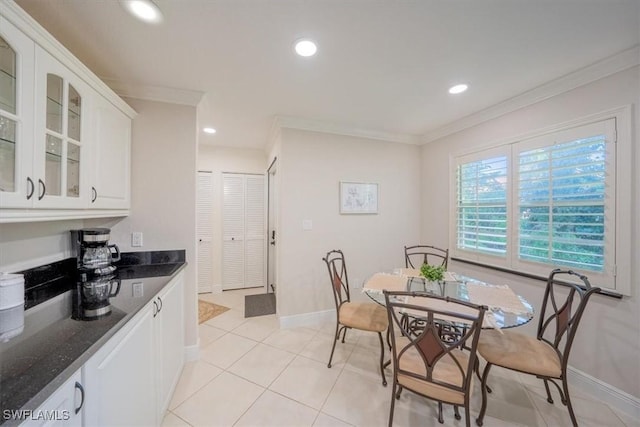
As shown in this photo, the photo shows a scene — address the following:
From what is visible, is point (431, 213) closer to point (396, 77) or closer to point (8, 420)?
point (396, 77)

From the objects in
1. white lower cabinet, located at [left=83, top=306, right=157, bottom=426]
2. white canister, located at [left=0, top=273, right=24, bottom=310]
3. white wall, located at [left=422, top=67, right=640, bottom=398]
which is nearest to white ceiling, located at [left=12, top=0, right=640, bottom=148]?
white wall, located at [left=422, top=67, right=640, bottom=398]

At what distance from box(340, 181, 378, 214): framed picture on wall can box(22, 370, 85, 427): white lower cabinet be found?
8.38ft

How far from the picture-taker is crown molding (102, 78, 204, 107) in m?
1.98

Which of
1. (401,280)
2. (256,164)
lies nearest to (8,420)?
(401,280)

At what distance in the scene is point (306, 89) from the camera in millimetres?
2119

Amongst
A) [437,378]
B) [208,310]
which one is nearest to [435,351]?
[437,378]

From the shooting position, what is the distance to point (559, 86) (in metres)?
1.97

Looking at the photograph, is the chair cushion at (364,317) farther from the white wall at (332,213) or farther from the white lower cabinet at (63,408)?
the white lower cabinet at (63,408)

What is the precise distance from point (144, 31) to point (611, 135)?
3265 millimetres

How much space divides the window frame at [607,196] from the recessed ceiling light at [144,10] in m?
3.03

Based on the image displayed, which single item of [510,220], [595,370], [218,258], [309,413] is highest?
[510,220]

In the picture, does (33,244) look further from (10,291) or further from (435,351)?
(435,351)

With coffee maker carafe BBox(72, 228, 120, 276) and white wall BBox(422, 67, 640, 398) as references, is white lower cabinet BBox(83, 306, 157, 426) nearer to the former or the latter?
coffee maker carafe BBox(72, 228, 120, 276)

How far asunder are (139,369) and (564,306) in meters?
2.61
